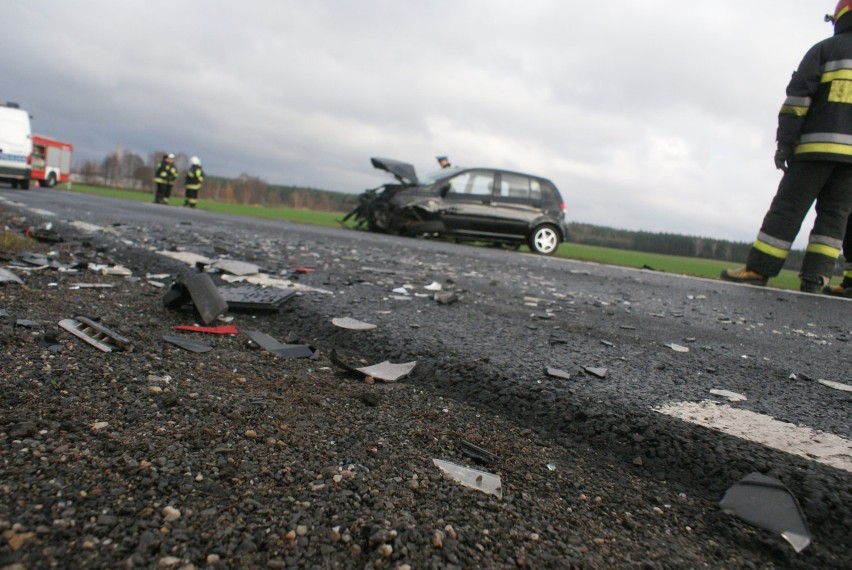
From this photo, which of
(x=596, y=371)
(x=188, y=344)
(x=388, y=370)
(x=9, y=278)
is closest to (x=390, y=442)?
(x=388, y=370)

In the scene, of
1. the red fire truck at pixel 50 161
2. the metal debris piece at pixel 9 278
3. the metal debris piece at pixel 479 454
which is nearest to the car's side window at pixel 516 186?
the metal debris piece at pixel 9 278

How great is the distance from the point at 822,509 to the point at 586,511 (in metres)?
0.45

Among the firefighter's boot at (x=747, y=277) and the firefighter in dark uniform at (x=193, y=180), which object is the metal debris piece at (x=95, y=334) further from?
the firefighter in dark uniform at (x=193, y=180)

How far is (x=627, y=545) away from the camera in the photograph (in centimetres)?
101

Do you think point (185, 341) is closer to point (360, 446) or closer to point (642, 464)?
point (360, 446)

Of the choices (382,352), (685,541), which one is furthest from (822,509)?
(382,352)

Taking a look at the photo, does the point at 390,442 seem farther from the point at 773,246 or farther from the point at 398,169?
the point at 398,169

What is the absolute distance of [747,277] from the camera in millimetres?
5691

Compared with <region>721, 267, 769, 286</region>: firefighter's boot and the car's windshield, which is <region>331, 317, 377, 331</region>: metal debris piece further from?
the car's windshield

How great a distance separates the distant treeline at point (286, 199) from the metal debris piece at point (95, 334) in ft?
186

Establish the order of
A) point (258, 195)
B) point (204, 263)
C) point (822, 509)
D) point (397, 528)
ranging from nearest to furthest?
point (397, 528), point (822, 509), point (204, 263), point (258, 195)

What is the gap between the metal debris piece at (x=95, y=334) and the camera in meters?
1.79

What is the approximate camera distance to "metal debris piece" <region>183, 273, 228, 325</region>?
2.38 metres

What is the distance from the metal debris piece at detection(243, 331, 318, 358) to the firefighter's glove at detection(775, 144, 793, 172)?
4.91 m
